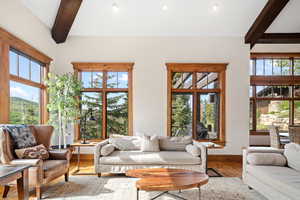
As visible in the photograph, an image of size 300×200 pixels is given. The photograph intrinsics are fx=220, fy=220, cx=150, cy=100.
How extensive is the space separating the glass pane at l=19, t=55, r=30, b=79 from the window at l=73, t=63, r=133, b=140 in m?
1.43

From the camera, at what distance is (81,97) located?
5.97 m

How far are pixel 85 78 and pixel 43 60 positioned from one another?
3.83 feet

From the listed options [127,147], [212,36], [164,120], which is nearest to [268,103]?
[212,36]

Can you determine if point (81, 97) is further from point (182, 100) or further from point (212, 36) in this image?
point (212, 36)

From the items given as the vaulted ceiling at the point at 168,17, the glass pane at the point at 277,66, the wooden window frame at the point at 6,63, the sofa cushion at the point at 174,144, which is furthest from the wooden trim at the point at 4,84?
the glass pane at the point at 277,66

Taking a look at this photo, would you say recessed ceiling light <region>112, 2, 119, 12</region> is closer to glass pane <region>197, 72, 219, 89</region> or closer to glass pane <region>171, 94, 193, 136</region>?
glass pane <region>171, 94, 193, 136</region>

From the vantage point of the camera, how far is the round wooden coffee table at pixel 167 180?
2631mm

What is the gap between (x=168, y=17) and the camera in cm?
541

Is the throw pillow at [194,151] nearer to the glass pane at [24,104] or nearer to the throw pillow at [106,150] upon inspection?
the throw pillow at [106,150]

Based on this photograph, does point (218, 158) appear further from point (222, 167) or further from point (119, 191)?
point (119, 191)

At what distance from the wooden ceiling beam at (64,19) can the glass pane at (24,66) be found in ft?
3.86

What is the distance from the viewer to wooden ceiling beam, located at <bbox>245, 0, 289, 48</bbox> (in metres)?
4.80

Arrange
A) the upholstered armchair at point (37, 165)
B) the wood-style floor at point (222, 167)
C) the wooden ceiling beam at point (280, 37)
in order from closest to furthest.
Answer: the upholstered armchair at point (37, 165), the wood-style floor at point (222, 167), the wooden ceiling beam at point (280, 37)

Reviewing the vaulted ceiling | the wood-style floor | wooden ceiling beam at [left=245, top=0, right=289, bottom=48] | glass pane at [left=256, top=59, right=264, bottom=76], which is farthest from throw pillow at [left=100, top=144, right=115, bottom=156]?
glass pane at [left=256, top=59, right=264, bottom=76]
